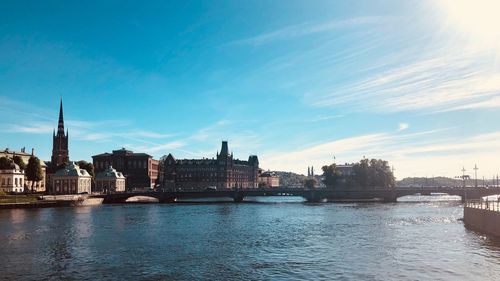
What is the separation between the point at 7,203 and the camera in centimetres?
13825

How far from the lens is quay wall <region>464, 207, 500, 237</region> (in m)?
63.1

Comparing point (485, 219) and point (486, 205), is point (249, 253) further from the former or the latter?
point (486, 205)

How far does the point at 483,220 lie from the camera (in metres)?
70.1

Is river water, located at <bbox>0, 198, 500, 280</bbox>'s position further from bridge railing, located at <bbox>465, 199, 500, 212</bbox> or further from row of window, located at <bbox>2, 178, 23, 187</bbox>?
row of window, located at <bbox>2, 178, 23, 187</bbox>

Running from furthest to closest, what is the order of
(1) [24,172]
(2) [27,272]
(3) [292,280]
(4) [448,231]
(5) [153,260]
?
1. (1) [24,172]
2. (4) [448,231]
3. (5) [153,260]
4. (2) [27,272]
5. (3) [292,280]

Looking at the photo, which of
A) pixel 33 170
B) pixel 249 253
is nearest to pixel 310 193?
pixel 33 170

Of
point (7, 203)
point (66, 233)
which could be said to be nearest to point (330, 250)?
point (66, 233)

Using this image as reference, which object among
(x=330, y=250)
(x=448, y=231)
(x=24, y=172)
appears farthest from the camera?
(x=24, y=172)

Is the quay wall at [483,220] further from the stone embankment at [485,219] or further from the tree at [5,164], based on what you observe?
the tree at [5,164]

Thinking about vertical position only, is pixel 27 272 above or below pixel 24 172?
below

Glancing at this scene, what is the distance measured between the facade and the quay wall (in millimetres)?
154752

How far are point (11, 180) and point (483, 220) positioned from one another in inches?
6460

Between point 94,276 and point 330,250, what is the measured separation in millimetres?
25549

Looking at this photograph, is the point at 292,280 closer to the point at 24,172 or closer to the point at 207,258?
the point at 207,258
